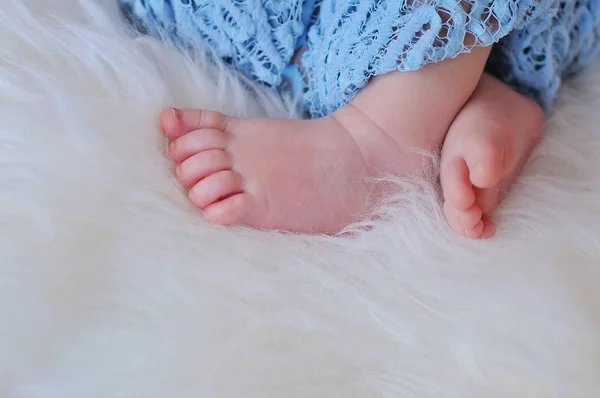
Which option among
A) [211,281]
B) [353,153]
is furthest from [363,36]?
[211,281]

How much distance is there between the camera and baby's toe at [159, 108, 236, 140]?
1.94 feet

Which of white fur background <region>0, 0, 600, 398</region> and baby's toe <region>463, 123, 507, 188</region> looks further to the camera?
baby's toe <region>463, 123, 507, 188</region>

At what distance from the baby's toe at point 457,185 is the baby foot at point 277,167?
0.05 meters

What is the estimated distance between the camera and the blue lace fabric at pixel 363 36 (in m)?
0.58

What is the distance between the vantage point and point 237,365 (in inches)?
17.9

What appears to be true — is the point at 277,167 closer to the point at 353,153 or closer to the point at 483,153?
the point at 353,153

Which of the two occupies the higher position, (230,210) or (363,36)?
(363,36)

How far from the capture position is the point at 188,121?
601mm

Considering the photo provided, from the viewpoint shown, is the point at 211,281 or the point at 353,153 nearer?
the point at 211,281

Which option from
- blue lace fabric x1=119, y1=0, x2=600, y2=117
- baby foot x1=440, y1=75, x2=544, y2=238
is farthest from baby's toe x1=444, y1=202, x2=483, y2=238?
blue lace fabric x1=119, y1=0, x2=600, y2=117

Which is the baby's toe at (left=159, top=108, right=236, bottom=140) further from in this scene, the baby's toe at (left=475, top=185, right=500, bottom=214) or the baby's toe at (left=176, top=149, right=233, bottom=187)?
the baby's toe at (left=475, top=185, right=500, bottom=214)

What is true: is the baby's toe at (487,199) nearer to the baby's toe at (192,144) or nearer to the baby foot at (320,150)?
the baby foot at (320,150)

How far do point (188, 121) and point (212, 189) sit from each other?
0.07m

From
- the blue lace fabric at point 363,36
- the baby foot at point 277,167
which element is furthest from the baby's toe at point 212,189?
the blue lace fabric at point 363,36
